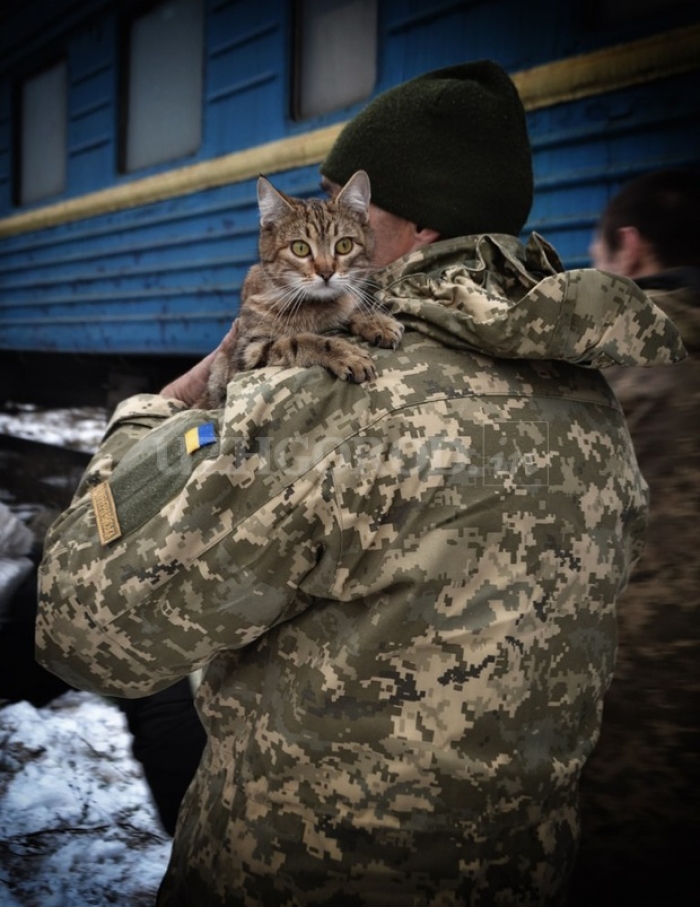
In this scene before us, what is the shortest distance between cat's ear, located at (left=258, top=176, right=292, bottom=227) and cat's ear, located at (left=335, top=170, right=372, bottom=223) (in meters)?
0.21

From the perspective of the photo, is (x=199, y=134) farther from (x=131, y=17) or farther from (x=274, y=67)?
(x=131, y=17)

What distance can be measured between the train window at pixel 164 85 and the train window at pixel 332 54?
856 mm

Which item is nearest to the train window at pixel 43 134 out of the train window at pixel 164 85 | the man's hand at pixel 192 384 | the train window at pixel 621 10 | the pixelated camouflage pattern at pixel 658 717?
the train window at pixel 164 85

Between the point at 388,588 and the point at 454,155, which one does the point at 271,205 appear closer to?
the point at 454,155

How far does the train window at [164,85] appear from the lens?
4.10m

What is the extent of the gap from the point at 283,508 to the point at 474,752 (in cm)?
41

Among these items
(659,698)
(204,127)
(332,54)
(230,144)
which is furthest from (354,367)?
(204,127)

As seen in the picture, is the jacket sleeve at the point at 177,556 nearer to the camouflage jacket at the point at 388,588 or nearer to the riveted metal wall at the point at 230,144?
the camouflage jacket at the point at 388,588

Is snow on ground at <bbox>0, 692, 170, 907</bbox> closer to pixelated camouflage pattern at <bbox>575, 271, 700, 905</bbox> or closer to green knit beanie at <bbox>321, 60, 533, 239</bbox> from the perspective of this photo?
pixelated camouflage pattern at <bbox>575, 271, 700, 905</bbox>

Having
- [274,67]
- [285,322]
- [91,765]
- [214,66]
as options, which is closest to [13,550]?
[91,765]

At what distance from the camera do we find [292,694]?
108 cm

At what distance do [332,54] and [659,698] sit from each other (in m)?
2.79

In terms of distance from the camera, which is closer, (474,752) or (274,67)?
(474,752)


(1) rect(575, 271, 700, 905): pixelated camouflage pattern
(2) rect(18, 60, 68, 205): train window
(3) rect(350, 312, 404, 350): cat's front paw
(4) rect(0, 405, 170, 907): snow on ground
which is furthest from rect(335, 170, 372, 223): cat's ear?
(2) rect(18, 60, 68, 205): train window
